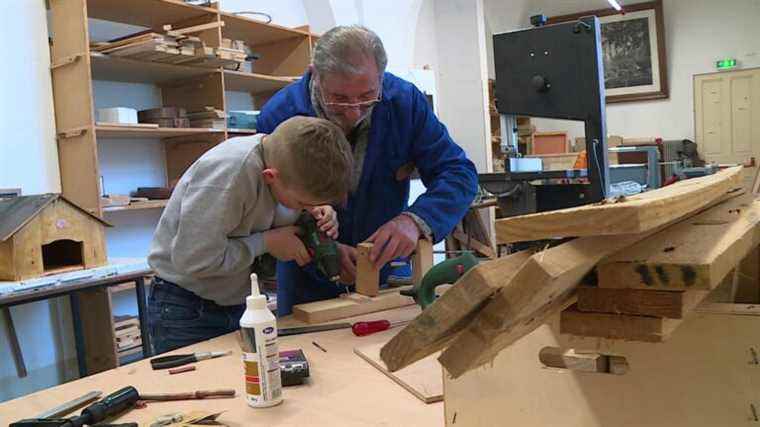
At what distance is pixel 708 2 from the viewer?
340 inches

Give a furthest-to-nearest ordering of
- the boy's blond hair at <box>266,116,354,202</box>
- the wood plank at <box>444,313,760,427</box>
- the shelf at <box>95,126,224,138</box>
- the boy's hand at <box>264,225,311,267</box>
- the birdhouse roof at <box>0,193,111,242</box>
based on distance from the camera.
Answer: the shelf at <box>95,126,224,138</box> → the birdhouse roof at <box>0,193,111,242</box> → the boy's hand at <box>264,225,311,267</box> → the boy's blond hair at <box>266,116,354,202</box> → the wood plank at <box>444,313,760,427</box>

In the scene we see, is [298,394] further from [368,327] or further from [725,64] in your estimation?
[725,64]

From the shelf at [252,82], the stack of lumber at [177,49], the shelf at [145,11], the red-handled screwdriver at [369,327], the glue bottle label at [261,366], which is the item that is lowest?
the red-handled screwdriver at [369,327]

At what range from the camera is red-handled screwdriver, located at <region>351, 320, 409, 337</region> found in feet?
4.86

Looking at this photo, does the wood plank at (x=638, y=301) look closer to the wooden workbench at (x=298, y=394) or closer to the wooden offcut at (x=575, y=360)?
the wooden offcut at (x=575, y=360)

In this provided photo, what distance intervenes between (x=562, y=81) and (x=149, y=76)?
275 cm

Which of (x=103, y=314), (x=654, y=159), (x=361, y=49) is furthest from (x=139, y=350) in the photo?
(x=654, y=159)

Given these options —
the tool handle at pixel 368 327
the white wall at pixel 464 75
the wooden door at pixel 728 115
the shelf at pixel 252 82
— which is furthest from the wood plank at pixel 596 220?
the wooden door at pixel 728 115

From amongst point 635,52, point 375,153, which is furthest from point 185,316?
point 635,52

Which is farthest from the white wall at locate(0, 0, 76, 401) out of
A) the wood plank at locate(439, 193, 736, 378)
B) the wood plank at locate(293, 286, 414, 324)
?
the wood plank at locate(439, 193, 736, 378)

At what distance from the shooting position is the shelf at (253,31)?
4.26 metres

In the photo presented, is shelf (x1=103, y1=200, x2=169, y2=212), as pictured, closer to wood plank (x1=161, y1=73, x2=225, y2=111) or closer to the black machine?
wood plank (x1=161, y1=73, x2=225, y2=111)

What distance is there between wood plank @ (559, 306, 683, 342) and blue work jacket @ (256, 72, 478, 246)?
1184mm

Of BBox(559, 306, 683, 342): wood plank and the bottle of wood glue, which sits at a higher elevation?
BBox(559, 306, 683, 342): wood plank
